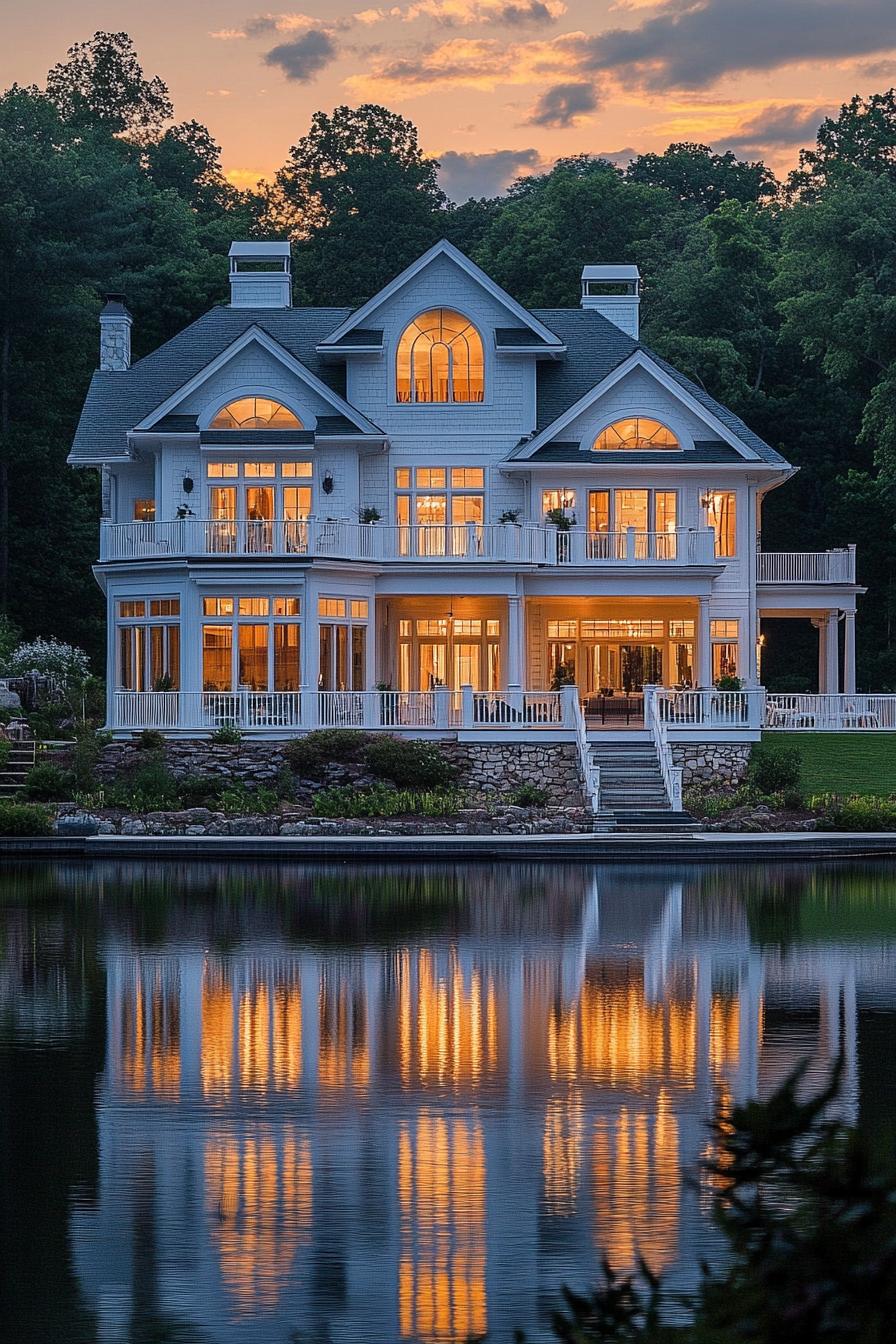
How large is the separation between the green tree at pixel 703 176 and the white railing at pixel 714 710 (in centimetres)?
5314

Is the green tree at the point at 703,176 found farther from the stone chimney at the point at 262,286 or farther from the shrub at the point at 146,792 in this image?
the shrub at the point at 146,792

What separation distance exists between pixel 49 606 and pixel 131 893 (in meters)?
34.4

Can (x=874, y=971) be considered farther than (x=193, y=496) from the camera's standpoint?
No

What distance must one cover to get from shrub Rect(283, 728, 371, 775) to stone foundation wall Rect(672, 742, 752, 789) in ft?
20.4

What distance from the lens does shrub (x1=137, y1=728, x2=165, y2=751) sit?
3734 cm

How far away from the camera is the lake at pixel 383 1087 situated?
9570mm

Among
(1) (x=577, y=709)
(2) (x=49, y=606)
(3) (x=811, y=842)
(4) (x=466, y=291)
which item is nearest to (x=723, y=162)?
(2) (x=49, y=606)

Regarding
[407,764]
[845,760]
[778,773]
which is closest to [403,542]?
[407,764]

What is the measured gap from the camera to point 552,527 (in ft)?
139

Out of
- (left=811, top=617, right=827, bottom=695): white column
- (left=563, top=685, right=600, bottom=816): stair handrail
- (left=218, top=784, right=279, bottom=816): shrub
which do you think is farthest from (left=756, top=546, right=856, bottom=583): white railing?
(left=218, top=784, right=279, bottom=816): shrub

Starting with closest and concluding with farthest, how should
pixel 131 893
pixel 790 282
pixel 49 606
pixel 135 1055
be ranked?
pixel 135 1055, pixel 131 893, pixel 790 282, pixel 49 606

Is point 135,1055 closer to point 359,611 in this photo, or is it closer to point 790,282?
point 359,611

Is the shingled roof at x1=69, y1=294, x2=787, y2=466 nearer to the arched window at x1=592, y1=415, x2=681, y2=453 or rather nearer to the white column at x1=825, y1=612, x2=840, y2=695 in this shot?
the arched window at x1=592, y1=415, x2=681, y2=453

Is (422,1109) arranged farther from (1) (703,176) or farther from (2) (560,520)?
(1) (703,176)
